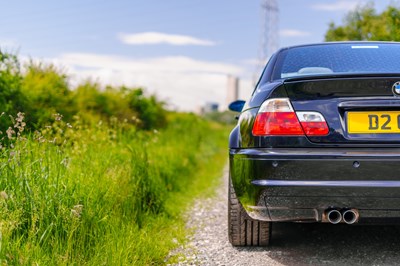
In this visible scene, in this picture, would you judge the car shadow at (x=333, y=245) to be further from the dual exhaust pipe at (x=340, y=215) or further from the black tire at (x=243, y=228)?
the dual exhaust pipe at (x=340, y=215)

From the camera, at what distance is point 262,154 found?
3443 mm

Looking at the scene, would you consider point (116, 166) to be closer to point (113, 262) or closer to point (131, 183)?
point (131, 183)

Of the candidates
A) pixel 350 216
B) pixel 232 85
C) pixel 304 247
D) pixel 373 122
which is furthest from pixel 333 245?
pixel 232 85

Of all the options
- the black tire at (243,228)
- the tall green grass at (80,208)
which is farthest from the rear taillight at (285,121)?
the tall green grass at (80,208)

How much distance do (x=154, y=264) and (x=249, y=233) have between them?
777mm

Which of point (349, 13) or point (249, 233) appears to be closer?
A: point (249, 233)

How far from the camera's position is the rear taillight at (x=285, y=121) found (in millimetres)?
3391

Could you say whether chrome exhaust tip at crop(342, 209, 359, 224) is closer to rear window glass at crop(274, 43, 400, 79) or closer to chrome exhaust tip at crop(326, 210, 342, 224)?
chrome exhaust tip at crop(326, 210, 342, 224)

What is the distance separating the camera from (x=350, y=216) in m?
3.44

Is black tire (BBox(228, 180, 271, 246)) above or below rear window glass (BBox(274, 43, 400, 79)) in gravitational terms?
below

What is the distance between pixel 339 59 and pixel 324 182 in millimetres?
1205

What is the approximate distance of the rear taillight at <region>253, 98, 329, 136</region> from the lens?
3.39 m

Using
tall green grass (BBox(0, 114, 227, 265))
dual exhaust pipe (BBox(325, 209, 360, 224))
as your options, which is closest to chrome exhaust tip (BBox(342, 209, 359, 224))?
dual exhaust pipe (BBox(325, 209, 360, 224))

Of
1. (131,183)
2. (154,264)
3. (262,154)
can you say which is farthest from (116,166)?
(262,154)
